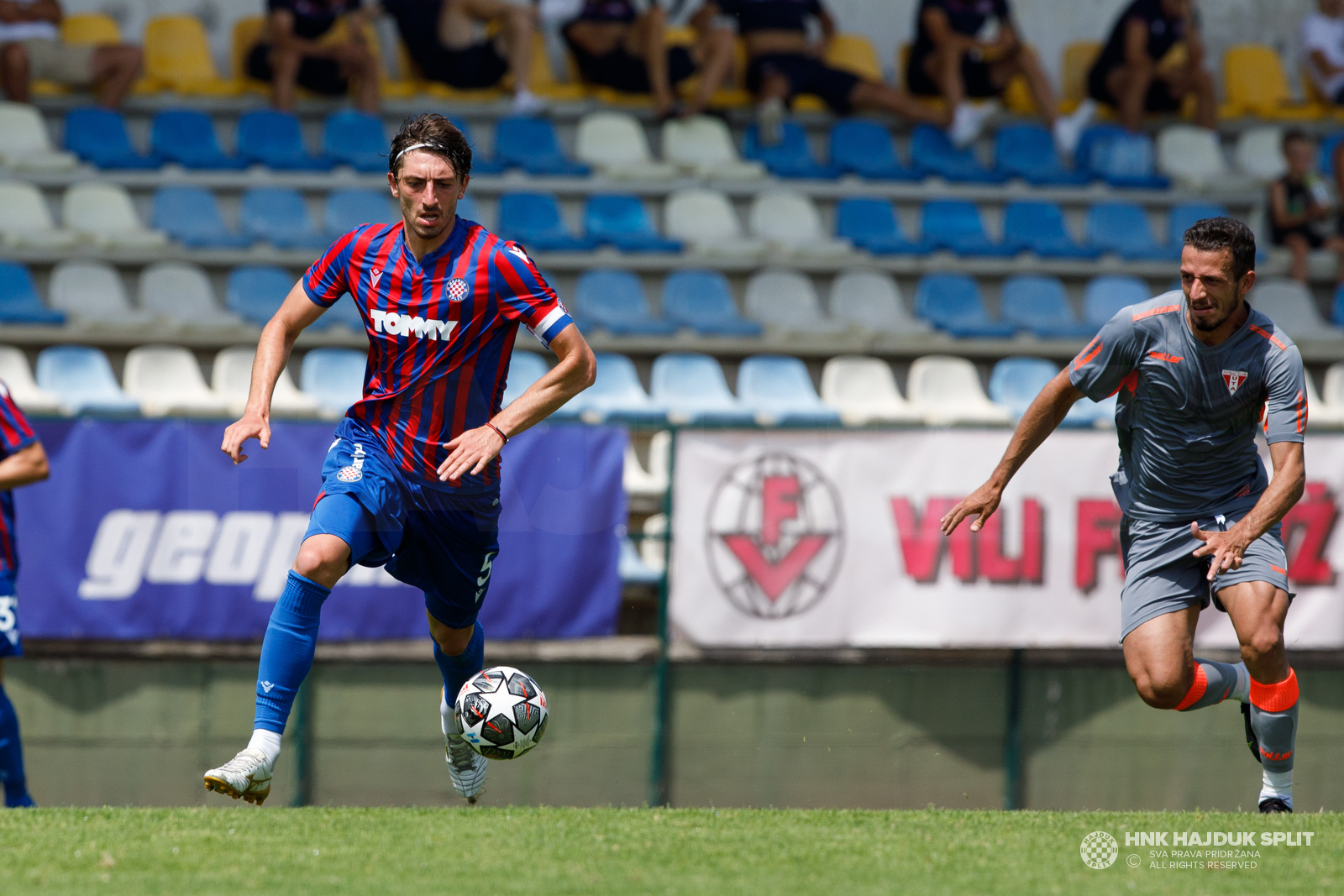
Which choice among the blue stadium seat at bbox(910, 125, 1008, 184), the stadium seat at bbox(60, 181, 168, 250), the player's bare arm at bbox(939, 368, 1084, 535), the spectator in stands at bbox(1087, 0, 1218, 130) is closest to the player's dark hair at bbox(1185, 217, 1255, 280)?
the player's bare arm at bbox(939, 368, 1084, 535)

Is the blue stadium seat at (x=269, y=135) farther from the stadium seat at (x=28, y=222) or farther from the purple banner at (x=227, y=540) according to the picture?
the purple banner at (x=227, y=540)

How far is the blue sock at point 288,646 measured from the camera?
14.3 ft

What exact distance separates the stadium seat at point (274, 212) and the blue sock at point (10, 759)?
580cm

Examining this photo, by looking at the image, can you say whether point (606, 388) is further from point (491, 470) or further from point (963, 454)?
point (491, 470)

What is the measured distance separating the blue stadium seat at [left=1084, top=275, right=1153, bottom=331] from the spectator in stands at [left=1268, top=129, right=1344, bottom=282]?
54.9 inches

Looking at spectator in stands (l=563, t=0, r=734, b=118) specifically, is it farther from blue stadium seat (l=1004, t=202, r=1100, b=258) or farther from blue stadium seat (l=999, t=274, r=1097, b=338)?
blue stadium seat (l=999, t=274, r=1097, b=338)

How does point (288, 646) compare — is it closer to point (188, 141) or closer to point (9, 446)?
point (9, 446)

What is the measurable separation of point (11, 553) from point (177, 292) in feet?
15.2

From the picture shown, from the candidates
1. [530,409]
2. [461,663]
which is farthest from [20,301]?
[530,409]

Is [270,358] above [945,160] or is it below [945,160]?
below

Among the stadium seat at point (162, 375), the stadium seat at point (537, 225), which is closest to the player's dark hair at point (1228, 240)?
the stadium seat at point (162, 375)

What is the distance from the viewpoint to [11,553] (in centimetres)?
610

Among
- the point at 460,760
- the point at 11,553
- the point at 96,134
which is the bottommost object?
the point at 460,760

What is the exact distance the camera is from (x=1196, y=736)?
7.52 metres
